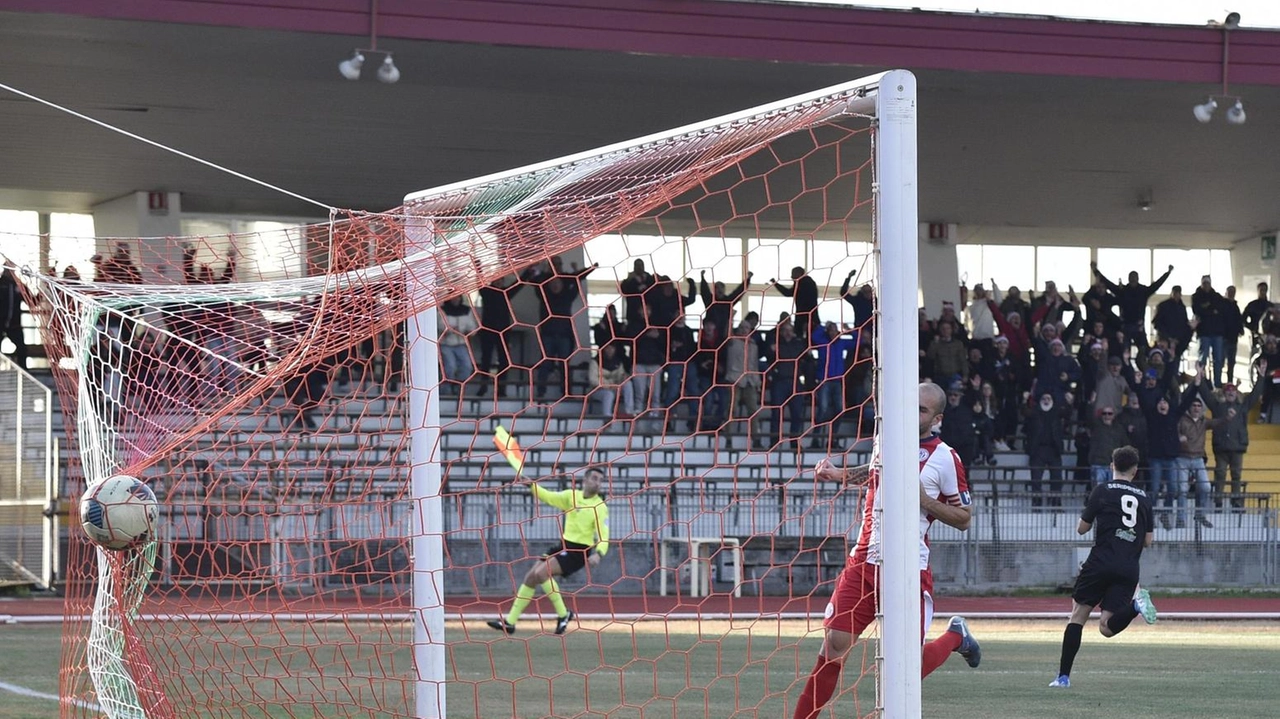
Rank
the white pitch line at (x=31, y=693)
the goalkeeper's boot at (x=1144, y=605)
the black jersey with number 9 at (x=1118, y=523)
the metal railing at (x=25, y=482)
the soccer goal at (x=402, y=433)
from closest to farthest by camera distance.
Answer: the soccer goal at (x=402, y=433)
the white pitch line at (x=31, y=693)
the goalkeeper's boot at (x=1144, y=605)
the black jersey with number 9 at (x=1118, y=523)
the metal railing at (x=25, y=482)

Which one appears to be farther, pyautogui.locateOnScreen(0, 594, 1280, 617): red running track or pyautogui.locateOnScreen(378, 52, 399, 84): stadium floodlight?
pyautogui.locateOnScreen(0, 594, 1280, 617): red running track

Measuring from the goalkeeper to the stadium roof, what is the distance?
517cm

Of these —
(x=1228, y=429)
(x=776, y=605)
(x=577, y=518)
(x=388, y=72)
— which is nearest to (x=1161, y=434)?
(x=1228, y=429)

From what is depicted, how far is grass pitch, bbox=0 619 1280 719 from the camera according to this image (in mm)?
8461

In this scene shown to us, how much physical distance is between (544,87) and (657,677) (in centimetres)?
977

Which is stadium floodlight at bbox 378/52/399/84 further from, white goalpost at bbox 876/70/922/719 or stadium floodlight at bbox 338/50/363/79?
white goalpost at bbox 876/70/922/719

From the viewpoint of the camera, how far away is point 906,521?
5207 mm

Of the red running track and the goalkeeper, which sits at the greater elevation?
the goalkeeper

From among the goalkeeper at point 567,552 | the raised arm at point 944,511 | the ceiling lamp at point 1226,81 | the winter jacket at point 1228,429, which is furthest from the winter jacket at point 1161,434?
the raised arm at point 944,511

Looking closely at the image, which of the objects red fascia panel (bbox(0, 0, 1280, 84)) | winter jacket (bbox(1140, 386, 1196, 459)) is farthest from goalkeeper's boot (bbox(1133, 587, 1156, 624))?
winter jacket (bbox(1140, 386, 1196, 459))

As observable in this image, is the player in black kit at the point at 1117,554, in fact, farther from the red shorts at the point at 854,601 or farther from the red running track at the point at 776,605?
the red running track at the point at 776,605

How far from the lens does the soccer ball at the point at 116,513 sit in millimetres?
6840

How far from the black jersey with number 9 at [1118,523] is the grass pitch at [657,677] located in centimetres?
78

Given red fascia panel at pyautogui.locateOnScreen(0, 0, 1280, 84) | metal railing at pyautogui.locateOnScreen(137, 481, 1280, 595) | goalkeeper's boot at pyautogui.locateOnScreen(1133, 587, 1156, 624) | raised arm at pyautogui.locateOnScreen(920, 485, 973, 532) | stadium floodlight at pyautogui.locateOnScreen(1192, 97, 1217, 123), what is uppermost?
red fascia panel at pyautogui.locateOnScreen(0, 0, 1280, 84)
